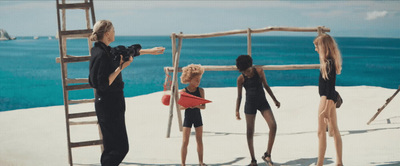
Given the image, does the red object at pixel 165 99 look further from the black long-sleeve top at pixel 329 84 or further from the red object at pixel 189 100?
the black long-sleeve top at pixel 329 84

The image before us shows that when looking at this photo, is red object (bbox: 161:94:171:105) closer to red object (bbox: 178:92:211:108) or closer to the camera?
red object (bbox: 178:92:211:108)

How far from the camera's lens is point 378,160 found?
5.84 metres

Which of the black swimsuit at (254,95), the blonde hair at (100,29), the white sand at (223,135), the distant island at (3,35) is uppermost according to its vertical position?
the distant island at (3,35)

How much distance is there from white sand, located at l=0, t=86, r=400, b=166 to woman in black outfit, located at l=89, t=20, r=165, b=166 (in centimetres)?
210

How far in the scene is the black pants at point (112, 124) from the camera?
13.8 ft

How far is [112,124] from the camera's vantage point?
13.9 ft

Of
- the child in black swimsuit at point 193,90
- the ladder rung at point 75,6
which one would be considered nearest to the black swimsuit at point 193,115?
the child in black swimsuit at point 193,90

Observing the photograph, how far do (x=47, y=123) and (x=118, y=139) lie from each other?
20.2 feet

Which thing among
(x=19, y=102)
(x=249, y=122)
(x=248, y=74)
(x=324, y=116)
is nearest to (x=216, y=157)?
(x=249, y=122)

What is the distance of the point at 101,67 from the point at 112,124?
0.61 metres

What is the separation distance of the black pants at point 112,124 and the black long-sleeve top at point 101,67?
0.11m

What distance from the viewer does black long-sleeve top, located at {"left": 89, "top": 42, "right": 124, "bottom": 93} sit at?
402 centimetres

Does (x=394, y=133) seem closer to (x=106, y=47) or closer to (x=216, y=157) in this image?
(x=216, y=157)

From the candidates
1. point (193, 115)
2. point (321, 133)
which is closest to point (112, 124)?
point (193, 115)
